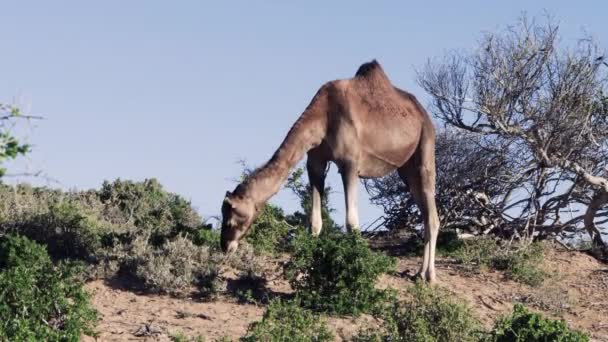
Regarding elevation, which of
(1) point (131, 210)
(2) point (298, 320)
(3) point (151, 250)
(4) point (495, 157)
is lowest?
(2) point (298, 320)

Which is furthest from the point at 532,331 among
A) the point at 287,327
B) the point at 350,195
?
the point at 350,195

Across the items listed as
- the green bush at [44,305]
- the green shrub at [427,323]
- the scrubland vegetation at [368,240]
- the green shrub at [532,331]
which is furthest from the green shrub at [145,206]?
the green shrub at [532,331]

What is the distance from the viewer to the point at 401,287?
566 inches

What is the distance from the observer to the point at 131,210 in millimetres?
17172

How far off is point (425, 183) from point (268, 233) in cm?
227

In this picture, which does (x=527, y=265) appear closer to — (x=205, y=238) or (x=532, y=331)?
(x=205, y=238)

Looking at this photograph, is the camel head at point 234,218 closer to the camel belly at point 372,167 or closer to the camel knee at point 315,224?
the camel knee at point 315,224

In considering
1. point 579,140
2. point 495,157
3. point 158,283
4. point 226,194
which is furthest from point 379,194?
point 158,283

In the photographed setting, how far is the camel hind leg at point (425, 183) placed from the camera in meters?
15.3

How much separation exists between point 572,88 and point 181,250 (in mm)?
7168

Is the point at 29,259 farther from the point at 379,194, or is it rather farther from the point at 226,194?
the point at 379,194

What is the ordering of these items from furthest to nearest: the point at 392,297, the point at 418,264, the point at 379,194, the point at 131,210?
1. the point at 379,194
2. the point at 131,210
3. the point at 418,264
4. the point at 392,297

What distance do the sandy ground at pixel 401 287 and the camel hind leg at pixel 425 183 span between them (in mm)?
637

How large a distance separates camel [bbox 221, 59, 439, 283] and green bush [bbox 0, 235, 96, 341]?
3050 mm
